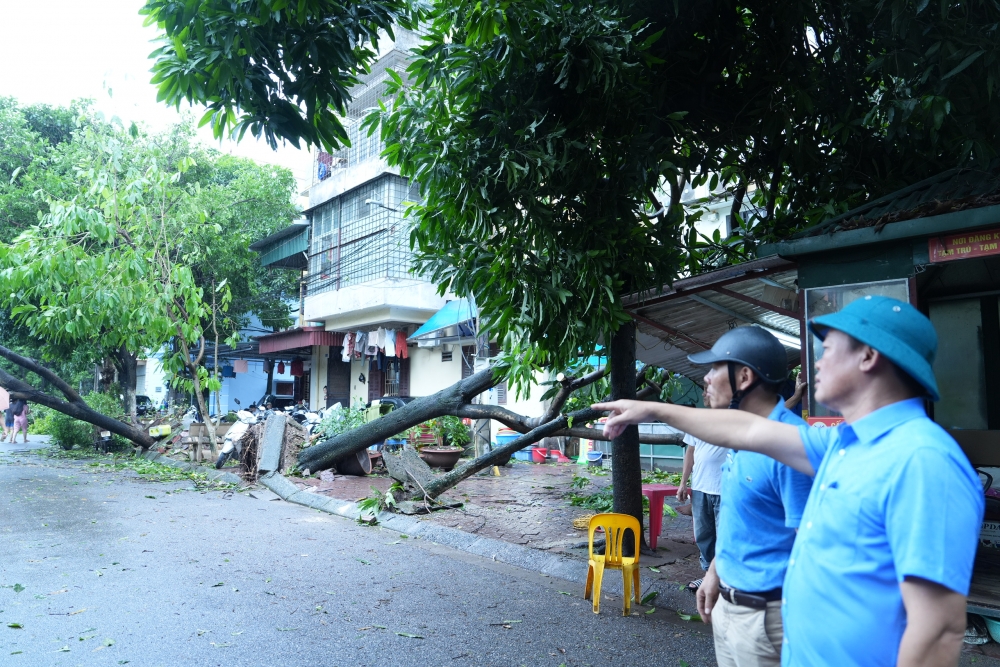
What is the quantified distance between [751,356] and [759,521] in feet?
1.83

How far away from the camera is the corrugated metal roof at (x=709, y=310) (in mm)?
5441

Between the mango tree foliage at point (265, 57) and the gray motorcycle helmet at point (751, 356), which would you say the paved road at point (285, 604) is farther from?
the mango tree foliage at point (265, 57)

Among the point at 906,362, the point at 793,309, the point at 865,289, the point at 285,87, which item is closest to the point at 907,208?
the point at 865,289

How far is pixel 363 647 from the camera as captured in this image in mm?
4781

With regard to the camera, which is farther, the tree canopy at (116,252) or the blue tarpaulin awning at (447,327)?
the blue tarpaulin awning at (447,327)

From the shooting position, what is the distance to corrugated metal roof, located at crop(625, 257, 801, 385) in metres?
5.44

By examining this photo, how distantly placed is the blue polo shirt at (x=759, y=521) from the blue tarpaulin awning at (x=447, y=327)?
49.1 ft

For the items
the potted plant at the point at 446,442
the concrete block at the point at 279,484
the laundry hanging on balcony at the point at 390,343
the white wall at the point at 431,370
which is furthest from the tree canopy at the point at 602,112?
the laundry hanging on balcony at the point at 390,343

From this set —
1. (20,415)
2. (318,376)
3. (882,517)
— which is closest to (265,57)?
(882,517)

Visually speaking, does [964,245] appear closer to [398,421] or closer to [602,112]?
[602,112]

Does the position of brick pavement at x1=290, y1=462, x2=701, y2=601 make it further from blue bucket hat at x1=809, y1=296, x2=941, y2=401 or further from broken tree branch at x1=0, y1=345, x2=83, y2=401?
broken tree branch at x1=0, y1=345, x2=83, y2=401

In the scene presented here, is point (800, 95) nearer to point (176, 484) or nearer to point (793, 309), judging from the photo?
point (793, 309)

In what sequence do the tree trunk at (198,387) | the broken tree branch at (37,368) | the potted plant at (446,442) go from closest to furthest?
the potted plant at (446,442)
the broken tree branch at (37,368)
the tree trunk at (198,387)

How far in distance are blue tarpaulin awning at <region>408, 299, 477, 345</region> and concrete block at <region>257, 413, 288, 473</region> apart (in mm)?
5096
